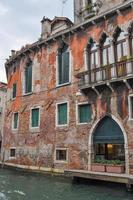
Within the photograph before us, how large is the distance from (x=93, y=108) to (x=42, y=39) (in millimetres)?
6073

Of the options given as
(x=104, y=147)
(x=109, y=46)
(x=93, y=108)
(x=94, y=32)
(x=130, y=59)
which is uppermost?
(x=94, y=32)

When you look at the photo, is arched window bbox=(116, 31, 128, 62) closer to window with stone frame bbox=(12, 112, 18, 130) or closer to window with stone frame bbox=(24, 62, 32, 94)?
window with stone frame bbox=(24, 62, 32, 94)

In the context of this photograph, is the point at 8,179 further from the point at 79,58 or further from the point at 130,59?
the point at 130,59

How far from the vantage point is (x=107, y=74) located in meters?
12.7

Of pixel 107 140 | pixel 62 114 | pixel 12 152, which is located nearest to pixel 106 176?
pixel 107 140

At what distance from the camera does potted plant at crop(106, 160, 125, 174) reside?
11703mm

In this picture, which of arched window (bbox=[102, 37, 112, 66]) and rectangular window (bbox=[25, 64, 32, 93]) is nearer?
arched window (bbox=[102, 37, 112, 66])

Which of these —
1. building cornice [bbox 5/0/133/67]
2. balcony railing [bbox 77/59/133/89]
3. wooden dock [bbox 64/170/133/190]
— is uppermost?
building cornice [bbox 5/0/133/67]

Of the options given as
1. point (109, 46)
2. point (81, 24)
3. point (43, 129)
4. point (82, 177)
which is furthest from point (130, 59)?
point (43, 129)

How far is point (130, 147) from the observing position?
38.9ft

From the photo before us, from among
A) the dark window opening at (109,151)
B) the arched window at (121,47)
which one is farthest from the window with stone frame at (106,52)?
the dark window opening at (109,151)

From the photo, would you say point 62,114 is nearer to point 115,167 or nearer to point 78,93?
point 78,93

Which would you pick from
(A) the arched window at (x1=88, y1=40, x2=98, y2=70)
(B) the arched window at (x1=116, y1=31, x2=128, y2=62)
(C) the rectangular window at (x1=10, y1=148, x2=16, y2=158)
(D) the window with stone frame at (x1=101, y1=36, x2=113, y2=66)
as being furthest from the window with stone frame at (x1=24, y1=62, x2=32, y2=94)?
(B) the arched window at (x1=116, y1=31, x2=128, y2=62)

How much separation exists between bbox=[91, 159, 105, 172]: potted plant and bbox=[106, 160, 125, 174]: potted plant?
0.32m
